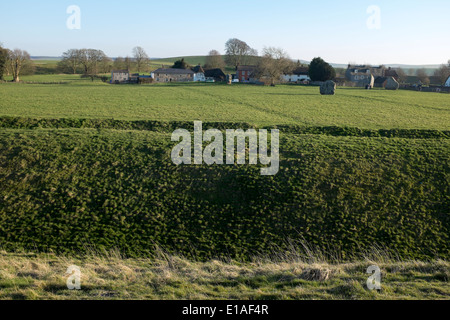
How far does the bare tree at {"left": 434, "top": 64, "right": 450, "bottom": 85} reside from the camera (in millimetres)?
111844

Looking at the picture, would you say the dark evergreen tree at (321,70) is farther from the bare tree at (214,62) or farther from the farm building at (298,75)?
the bare tree at (214,62)

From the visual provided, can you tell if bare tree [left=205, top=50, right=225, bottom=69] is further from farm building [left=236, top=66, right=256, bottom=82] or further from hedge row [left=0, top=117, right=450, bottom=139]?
hedge row [left=0, top=117, right=450, bottom=139]

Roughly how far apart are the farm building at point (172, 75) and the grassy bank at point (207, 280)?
10164 centimetres

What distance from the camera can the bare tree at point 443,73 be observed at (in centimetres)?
11184

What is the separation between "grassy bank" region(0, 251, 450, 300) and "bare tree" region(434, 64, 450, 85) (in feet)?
417

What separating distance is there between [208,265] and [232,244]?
2.11 metres

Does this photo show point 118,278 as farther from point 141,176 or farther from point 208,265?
point 141,176

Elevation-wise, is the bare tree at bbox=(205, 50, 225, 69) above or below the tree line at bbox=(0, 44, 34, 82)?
above

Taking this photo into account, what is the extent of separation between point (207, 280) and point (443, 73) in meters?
137

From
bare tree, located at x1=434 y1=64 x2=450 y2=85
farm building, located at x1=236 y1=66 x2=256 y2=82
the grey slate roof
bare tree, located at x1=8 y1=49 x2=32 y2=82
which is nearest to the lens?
bare tree, located at x1=8 y1=49 x2=32 y2=82

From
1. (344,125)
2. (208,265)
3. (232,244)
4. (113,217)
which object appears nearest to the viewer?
(208,265)

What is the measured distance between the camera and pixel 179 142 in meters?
20.5

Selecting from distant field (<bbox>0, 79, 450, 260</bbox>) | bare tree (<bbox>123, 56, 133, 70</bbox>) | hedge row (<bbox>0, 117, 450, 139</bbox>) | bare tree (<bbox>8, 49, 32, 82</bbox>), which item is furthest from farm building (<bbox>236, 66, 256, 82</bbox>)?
distant field (<bbox>0, 79, 450, 260</bbox>)
